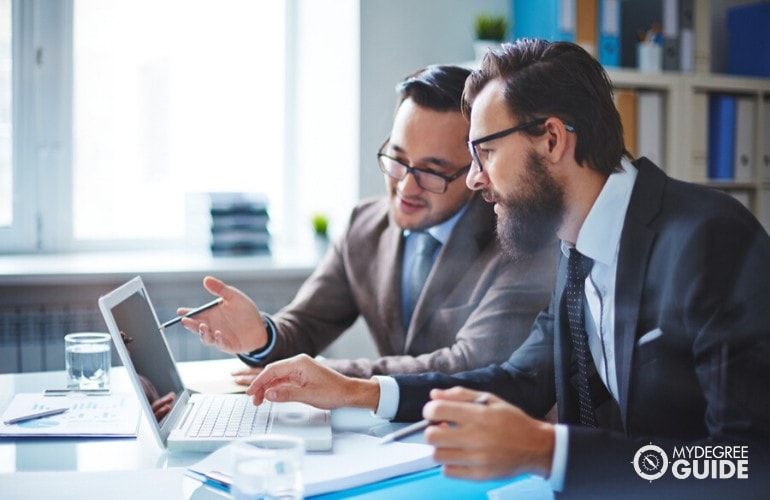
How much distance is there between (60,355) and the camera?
250 cm

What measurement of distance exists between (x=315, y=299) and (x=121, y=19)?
1.40m

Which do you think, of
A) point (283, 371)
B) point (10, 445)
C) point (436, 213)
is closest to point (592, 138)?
point (283, 371)

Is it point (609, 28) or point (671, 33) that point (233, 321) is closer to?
point (671, 33)

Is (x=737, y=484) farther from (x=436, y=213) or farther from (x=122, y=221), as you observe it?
(x=122, y=221)

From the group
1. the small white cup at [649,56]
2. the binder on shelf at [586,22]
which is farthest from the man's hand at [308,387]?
the binder on shelf at [586,22]

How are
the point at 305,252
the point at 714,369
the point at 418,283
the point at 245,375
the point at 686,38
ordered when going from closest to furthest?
the point at 714,369
the point at 686,38
the point at 245,375
the point at 418,283
the point at 305,252

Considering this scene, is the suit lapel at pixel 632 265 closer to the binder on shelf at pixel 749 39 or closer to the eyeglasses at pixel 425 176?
the binder on shelf at pixel 749 39

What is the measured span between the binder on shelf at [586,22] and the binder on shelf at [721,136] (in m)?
0.97

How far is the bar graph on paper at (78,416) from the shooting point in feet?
4.14

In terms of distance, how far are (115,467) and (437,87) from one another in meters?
0.94

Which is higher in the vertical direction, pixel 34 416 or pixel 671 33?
pixel 671 33

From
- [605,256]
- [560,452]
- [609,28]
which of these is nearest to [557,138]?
[605,256]

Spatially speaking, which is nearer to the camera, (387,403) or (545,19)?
(387,403)

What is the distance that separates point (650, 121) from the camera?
1649 millimetres
